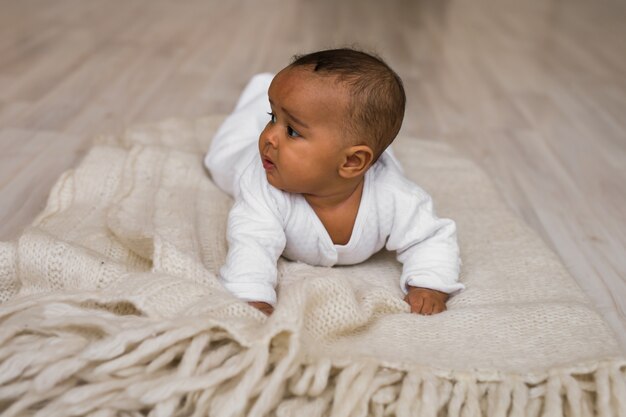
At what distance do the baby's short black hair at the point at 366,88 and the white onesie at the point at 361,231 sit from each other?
118 millimetres

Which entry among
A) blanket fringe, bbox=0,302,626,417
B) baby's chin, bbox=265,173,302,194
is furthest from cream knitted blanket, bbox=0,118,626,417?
baby's chin, bbox=265,173,302,194

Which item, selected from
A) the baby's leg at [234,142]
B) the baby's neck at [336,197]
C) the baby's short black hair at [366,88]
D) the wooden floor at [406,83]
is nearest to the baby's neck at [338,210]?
the baby's neck at [336,197]

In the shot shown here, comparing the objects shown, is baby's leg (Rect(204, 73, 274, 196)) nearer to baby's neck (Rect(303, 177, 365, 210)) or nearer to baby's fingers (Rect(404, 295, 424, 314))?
baby's neck (Rect(303, 177, 365, 210))

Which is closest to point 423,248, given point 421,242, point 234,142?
point 421,242

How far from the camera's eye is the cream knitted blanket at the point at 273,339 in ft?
2.27

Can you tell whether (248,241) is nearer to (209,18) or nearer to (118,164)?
(118,164)

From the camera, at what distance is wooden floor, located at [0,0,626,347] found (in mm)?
1351

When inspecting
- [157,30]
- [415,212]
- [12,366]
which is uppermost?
[157,30]

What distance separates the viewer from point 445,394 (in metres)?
0.74

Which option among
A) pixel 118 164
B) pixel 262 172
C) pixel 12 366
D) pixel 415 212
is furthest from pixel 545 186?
pixel 12 366

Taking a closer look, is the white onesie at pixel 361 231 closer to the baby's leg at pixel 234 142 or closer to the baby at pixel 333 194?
the baby at pixel 333 194

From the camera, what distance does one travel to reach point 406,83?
213 cm

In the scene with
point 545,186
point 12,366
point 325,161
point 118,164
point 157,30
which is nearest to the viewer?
point 12,366

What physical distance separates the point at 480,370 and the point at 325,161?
314 mm
